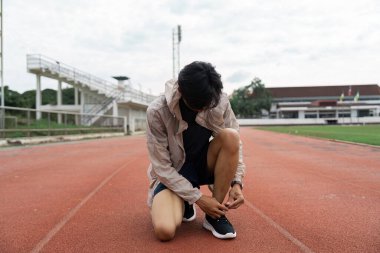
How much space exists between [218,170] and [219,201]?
0.97 ft

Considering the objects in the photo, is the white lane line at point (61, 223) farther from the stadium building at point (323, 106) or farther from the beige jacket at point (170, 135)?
the stadium building at point (323, 106)

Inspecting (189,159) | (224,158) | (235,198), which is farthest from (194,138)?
(235,198)

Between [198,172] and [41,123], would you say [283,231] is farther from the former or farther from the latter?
[41,123]

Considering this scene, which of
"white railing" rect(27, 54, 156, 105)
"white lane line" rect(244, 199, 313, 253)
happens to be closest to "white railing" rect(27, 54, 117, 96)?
"white railing" rect(27, 54, 156, 105)

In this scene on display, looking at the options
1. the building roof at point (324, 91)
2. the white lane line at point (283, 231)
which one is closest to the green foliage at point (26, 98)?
the building roof at point (324, 91)

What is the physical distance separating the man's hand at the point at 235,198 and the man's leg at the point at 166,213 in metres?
0.45

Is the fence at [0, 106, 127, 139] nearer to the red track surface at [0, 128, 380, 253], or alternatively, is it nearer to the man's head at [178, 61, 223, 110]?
the red track surface at [0, 128, 380, 253]

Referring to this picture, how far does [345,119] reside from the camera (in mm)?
72750

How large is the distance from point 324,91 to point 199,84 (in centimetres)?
9322

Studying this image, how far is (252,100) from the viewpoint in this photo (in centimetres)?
8400

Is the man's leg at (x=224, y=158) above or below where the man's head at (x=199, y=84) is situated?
below

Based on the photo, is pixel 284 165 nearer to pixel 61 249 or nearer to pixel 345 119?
pixel 61 249

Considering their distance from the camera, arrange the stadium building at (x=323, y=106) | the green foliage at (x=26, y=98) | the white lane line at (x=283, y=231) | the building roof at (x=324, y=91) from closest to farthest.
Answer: the white lane line at (x=283, y=231)
the green foliage at (x=26, y=98)
the stadium building at (x=323, y=106)
the building roof at (x=324, y=91)

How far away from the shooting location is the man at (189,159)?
3455 millimetres
